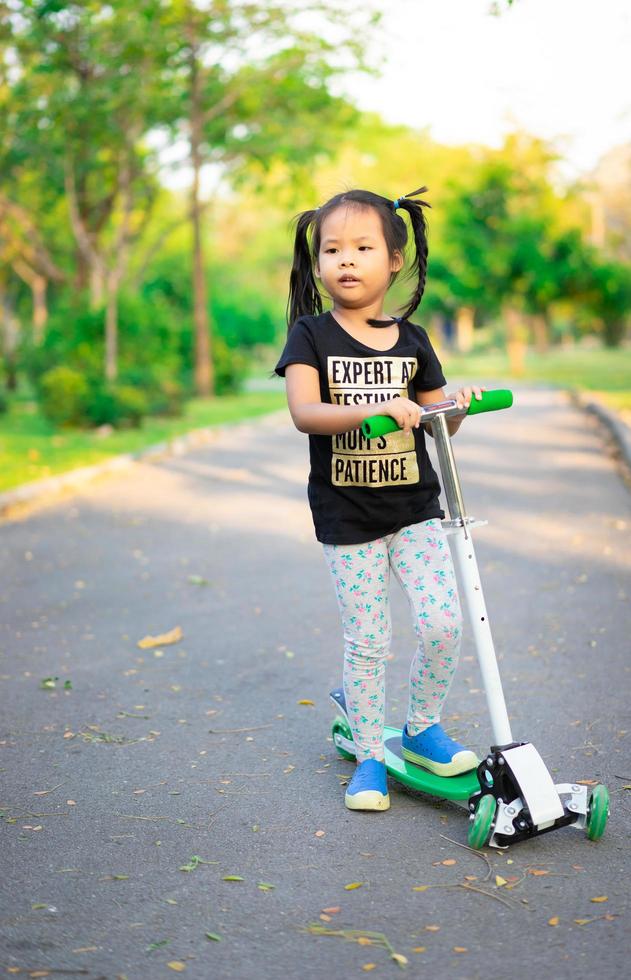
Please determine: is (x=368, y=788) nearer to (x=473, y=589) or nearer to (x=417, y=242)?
(x=473, y=589)

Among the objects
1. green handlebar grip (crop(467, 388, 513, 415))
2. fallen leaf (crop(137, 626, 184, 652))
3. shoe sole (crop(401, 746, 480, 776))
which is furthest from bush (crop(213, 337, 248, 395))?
green handlebar grip (crop(467, 388, 513, 415))

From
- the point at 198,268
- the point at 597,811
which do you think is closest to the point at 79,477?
the point at 597,811

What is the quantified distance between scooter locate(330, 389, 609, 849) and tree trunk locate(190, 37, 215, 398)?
21.5 m

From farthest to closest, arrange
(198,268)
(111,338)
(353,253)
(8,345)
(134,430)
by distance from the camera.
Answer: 1. (8,345)
2. (198,268)
3. (111,338)
4. (134,430)
5. (353,253)

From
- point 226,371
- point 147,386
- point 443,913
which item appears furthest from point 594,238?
point 443,913

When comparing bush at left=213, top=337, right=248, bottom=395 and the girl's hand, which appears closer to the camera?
the girl's hand

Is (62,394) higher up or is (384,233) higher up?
(384,233)

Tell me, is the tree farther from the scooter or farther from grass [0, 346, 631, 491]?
the scooter

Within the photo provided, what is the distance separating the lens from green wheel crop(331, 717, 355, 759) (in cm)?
389

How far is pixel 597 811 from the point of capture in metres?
3.18

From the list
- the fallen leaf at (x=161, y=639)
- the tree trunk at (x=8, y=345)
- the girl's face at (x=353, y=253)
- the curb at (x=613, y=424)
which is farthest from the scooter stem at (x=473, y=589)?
the tree trunk at (x=8, y=345)

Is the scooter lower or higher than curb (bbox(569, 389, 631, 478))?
higher

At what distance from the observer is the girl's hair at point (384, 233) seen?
3527 mm

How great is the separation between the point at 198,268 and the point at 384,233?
893 inches
